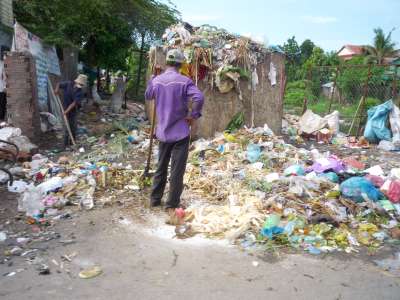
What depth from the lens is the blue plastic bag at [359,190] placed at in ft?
15.4

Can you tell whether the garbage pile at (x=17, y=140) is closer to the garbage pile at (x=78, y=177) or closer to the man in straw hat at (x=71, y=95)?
the garbage pile at (x=78, y=177)

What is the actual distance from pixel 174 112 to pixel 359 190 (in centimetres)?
248

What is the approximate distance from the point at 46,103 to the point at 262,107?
518 centimetres

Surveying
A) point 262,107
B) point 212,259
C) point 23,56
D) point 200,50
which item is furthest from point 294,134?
point 212,259

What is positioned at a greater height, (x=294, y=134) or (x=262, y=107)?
(x=262, y=107)

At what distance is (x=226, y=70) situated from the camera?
297 inches

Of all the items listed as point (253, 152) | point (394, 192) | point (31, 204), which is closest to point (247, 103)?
point (253, 152)

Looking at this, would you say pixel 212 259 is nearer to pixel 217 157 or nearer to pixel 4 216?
pixel 4 216

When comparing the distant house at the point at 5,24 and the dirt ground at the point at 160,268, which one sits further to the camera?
the distant house at the point at 5,24

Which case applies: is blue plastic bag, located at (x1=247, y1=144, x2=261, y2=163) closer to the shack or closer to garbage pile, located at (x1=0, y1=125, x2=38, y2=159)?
the shack

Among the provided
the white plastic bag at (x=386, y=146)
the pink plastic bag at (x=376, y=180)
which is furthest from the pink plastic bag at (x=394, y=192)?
the white plastic bag at (x=386, y=146)

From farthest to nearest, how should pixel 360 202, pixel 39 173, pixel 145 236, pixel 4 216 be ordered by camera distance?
pixel 39 173 < pixel 360 202 < pixel 4 216 < pixel 145 236

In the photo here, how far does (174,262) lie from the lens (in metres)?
3.24

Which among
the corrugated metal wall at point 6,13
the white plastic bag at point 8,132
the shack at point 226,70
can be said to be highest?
the corrugated metal wall at point 6,13
